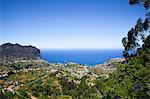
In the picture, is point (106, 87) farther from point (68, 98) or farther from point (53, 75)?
point (53, 75)

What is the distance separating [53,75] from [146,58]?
95914 millimetres

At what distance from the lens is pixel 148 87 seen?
23.6 meters

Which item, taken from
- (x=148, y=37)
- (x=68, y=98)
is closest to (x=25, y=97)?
(x=68, y=98)

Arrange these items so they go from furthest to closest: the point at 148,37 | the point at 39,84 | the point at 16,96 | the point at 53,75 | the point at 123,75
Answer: the point at 53,75
the point at 39,84
the point at 16,96
the point at 148,37
the point at 123,75

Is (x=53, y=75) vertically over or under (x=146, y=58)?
under

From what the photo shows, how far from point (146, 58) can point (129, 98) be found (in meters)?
4.97

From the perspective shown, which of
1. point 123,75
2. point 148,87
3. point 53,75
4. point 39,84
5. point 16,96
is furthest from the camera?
point 53,75

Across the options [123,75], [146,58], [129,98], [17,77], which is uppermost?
[146,58]

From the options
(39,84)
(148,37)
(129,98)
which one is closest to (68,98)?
(39,84)

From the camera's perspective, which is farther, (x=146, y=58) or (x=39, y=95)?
(x=39, y=95)

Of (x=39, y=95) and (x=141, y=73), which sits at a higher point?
(x=141, y=73)

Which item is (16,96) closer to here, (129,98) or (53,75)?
(53,75)

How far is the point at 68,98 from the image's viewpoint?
83812 millimetres

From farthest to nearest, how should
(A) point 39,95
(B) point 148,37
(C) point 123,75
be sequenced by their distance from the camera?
(A) point 39,95, (B) point 148,37, (C) point 123,75
